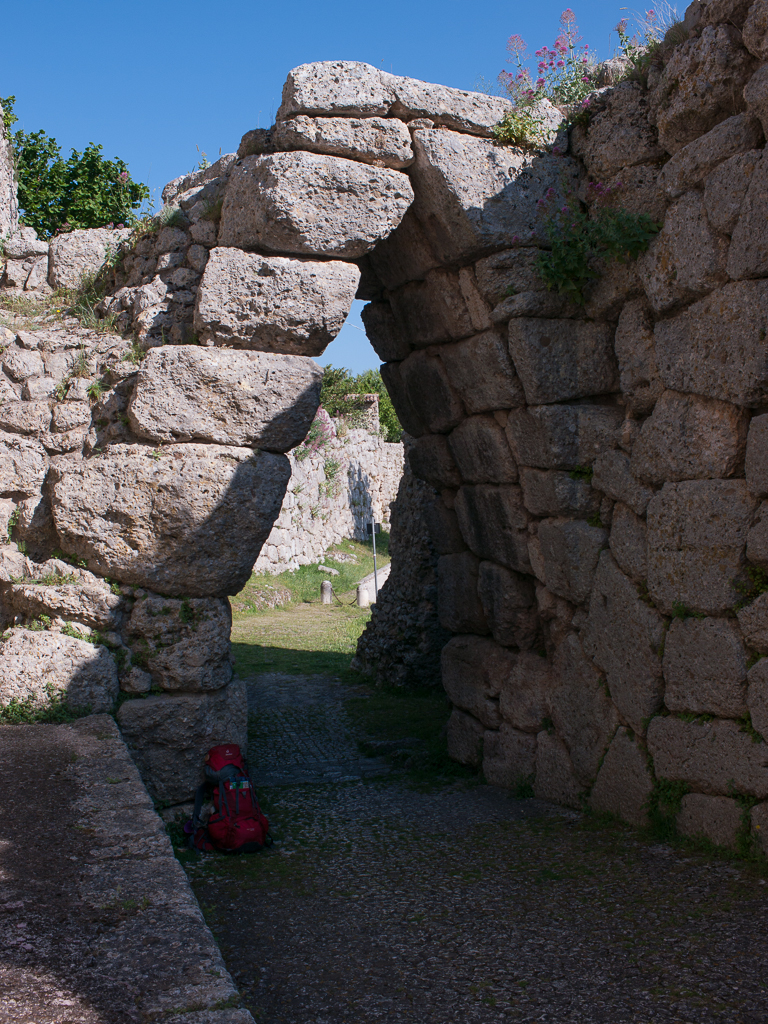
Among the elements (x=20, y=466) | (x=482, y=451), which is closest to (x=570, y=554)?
(x=482, y=451)

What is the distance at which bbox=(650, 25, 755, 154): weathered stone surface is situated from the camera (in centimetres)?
420

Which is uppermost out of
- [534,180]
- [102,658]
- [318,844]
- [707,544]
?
[534,180]

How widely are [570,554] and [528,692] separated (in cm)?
114

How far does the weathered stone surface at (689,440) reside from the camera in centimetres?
422

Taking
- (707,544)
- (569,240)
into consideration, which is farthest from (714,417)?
(569,240)

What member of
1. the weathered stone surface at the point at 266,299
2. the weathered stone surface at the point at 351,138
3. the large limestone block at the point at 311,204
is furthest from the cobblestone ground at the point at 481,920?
the weathered stone surface at the point at 351,138

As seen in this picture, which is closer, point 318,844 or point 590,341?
point 318,844

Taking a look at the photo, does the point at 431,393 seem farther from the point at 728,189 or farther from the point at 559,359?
the point at 728,189

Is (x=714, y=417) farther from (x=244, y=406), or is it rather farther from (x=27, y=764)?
(x=27, y=764)

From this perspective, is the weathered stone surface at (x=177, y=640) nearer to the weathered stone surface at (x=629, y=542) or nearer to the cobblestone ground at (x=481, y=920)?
the cobblestone ground at (x=481, y=920)

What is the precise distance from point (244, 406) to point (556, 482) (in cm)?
206

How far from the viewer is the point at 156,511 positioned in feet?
16.4

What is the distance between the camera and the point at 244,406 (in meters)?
5.20

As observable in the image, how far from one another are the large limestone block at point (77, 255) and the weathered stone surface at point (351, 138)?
153 centimetres
